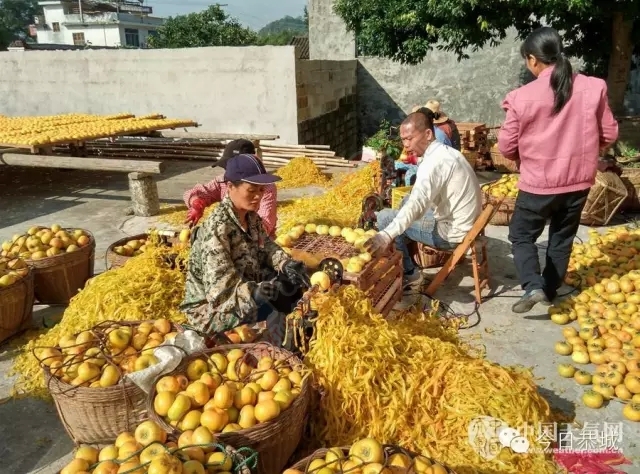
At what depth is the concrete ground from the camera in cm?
357

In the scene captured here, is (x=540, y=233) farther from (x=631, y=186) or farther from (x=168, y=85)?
(x=168, y=85)

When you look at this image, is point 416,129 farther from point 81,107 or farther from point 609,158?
point 81,107

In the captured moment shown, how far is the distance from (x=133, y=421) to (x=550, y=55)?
4340 mm

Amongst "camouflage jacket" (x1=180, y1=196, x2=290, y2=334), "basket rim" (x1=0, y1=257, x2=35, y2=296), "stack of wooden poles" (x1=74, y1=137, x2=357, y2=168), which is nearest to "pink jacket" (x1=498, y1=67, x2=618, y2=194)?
"camouflage jacket" (x1=180, y1=196, x2=290, y2=334)

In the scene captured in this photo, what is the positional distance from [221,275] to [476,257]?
115 inches

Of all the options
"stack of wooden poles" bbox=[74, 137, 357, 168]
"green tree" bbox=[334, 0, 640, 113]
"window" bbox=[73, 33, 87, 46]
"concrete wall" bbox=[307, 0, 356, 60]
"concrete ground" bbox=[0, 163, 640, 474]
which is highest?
"window" bbox=[73, 33, 87, 46]

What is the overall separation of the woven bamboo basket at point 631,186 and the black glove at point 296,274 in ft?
20.1

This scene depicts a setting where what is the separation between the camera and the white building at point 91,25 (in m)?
78.2

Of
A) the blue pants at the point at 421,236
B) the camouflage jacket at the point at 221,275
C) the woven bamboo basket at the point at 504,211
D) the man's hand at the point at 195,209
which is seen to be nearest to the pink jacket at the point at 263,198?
the man's hand at the point at 195,209

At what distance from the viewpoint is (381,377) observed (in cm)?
322

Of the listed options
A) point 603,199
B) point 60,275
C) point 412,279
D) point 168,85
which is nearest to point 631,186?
point 603,199

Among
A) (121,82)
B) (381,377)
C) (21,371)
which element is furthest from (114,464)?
(121,82)

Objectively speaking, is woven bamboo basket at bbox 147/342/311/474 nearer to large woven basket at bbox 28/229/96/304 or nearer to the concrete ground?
the concrete ground

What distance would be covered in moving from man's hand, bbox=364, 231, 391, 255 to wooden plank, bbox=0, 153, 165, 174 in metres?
5.25
